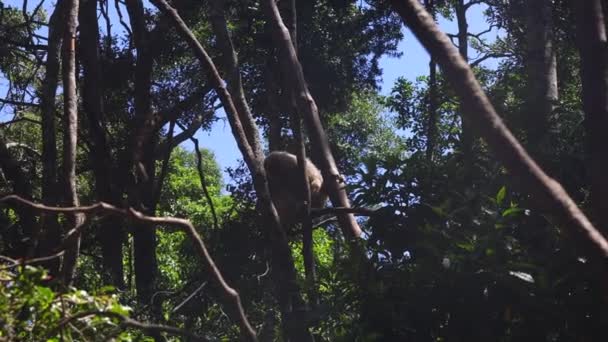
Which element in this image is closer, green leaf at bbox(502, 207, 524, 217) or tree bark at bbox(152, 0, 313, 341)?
green leaf at bbox(502, 207, 524, 217)

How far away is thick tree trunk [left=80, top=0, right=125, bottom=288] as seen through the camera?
10.1 metres

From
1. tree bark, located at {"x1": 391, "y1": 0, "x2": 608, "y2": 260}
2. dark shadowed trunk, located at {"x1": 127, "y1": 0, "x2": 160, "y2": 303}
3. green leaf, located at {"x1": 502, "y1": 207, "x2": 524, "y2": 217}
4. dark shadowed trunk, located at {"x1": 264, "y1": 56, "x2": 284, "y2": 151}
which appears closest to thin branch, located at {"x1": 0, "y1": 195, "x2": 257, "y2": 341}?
tree bark, located at {"x1": 391, "y1": 0, "x2": 608, "y2": 260}

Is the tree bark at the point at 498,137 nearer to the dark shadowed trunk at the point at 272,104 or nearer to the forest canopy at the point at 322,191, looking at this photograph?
the forest canopy at the point at 322,191

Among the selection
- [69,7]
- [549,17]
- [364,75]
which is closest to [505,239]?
[69,7]

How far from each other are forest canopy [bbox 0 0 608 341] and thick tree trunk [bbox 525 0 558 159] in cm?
2

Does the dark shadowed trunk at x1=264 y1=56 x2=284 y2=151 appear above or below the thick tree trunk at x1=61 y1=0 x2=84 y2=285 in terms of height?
above

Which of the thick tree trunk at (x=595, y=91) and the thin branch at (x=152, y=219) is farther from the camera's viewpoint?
the thick tree trunk at (x=595, y=91)

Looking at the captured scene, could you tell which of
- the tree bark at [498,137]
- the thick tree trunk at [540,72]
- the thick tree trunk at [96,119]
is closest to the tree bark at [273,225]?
the thick tree trunk at [540,72]

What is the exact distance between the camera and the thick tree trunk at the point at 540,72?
6.10m

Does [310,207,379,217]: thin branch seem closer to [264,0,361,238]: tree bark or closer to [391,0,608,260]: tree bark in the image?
[264,0,361,238]: tree bark

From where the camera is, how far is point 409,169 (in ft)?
17.1

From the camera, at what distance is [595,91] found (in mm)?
4246

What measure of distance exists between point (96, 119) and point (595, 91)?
686cm

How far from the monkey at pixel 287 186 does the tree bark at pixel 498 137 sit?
5758 millimetres
